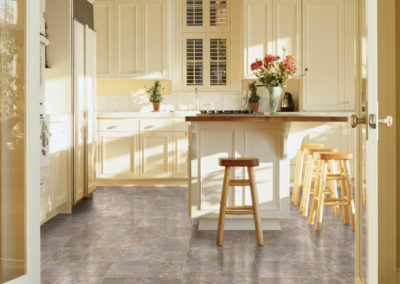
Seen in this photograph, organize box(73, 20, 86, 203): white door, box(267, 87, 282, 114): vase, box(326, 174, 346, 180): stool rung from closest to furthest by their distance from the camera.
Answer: box(326, 174, 346, 180): stool rung, box(267, 87, 282, 114): vase, box(73, 20, 86, 203): white door

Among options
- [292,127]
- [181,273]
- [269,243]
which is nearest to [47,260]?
[181,273]

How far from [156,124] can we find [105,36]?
4.63 ft

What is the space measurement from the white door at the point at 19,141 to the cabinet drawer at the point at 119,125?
11.9ft

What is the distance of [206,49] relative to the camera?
6730 millimetres

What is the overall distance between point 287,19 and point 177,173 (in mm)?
2473

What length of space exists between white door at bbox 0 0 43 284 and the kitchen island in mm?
1646

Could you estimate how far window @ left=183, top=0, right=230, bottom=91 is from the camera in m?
6.71

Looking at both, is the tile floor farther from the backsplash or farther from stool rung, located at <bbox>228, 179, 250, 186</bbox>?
the backsplash

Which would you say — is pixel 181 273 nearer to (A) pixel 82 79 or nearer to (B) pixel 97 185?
Result: (A) pixel 82 79

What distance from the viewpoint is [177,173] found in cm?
611

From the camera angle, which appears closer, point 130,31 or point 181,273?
point 181,273

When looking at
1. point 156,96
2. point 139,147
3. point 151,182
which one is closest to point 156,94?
point 156,96

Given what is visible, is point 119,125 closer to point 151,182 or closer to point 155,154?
point 155,154

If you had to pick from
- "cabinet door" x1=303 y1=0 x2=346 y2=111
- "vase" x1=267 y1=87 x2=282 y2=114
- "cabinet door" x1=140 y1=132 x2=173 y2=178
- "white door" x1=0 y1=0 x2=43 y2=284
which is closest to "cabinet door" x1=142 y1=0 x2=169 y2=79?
"cabinet door" x1=140 y1=132 x2=173 y2=178
